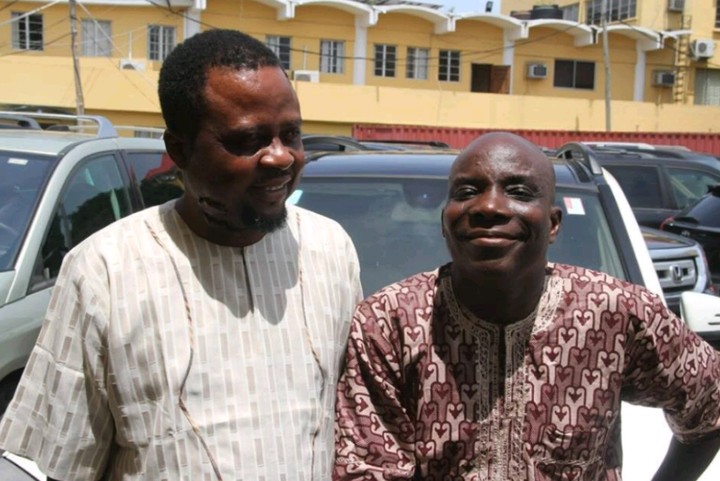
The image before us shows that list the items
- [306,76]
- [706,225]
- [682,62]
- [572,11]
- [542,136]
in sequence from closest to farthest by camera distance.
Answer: [706,225] → [306,76] → [542,136] → [682,62] → [572,11]

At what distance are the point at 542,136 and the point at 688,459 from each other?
2979 centimetres

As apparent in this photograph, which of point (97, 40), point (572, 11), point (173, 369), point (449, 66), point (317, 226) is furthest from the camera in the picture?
point (572, 11)

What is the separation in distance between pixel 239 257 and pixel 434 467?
1.82 ft

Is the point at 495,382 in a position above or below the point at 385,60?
below

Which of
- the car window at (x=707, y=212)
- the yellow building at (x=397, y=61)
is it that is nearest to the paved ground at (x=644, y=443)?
the car window at (x=707, y=212)

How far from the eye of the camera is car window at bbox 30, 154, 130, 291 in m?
4.37

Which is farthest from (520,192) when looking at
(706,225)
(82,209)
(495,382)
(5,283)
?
(706,225)

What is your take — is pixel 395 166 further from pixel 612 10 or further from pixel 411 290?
pixel 612 10

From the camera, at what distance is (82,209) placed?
15.9 feet

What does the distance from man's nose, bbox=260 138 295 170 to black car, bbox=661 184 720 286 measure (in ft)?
23.7

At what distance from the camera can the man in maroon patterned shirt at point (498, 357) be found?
5.80 feet

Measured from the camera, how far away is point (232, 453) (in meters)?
1.70

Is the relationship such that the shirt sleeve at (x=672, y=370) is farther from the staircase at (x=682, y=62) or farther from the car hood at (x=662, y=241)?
the staircase at (x=682, y=62)

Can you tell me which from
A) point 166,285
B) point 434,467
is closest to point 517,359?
point 434,467
